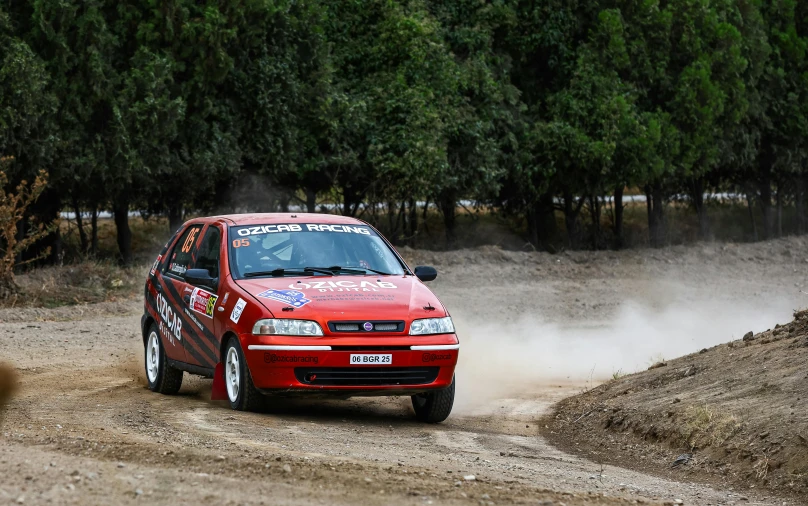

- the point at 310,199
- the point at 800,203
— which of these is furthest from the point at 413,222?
the point at 800,203

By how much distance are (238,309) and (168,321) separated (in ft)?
6.27

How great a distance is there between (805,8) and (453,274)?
51.3 feet

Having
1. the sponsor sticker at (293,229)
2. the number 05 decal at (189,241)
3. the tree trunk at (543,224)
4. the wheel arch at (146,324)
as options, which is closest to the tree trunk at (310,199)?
the tree trunk at (543,224)

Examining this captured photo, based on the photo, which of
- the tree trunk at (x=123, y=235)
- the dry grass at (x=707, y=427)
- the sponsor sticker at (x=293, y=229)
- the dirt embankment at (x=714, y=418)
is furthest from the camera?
the tree trunk at (x=123, y=235)

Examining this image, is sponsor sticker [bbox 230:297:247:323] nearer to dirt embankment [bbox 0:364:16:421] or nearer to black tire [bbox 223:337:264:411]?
black tire [bbox 223:337:264:411]

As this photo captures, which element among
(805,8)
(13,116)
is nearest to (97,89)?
(13,116)

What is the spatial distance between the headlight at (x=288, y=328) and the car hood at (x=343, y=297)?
5 cm

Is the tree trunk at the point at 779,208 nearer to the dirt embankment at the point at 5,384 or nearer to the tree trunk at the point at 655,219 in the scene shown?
the tree trunk at the point at 655,219

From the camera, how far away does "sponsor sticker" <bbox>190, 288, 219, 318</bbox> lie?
10555 millimetres

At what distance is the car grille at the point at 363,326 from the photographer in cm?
966

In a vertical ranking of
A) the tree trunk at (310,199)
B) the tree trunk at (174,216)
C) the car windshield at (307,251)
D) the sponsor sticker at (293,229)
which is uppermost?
the tree trunk at (310,199)

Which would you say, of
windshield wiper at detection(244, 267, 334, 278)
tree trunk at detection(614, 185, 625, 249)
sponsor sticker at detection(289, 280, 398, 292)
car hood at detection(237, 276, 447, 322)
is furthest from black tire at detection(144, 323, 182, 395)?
tree trunk at detection(614, 185, 625, 249)

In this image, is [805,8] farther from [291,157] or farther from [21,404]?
[21,404]

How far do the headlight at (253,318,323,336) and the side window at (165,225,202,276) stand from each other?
214cm
